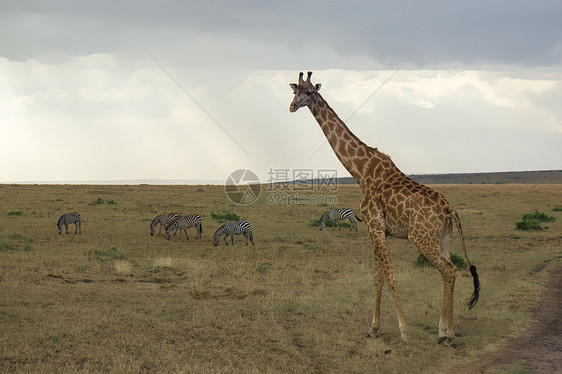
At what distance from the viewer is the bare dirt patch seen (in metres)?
7.63

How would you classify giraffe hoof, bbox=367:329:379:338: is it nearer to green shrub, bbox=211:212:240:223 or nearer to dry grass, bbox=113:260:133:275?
dry grass, bbox=113:260:133:275

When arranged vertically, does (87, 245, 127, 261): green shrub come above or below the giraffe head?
below

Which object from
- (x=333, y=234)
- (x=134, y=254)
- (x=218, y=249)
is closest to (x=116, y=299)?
(x=134, y=254)

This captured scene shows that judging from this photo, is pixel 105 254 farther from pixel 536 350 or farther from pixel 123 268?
pixel 536 350

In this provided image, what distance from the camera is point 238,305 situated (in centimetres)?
1162

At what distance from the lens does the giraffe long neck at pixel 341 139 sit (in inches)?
390

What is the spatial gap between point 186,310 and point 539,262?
14080 mm

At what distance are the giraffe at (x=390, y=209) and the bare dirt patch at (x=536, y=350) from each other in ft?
3.02

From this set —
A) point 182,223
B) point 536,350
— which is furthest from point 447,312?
point 182,223

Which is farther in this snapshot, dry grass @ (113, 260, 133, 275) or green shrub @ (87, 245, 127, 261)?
green shrub @ (87, 245, 127, 261)

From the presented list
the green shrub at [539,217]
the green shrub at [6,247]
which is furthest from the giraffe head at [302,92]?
the green shrub at [539,217]

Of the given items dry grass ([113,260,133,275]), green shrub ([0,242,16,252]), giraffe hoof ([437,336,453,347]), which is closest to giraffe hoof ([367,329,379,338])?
giraffe hoof ([437,336,453,347])

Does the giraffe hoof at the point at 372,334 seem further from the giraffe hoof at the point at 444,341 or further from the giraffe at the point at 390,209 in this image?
the giraffe hoof at the point at 444,341

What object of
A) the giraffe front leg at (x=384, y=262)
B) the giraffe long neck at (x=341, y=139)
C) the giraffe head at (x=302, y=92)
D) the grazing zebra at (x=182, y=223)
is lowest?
the grazing zebra at (x=182, y=223)
